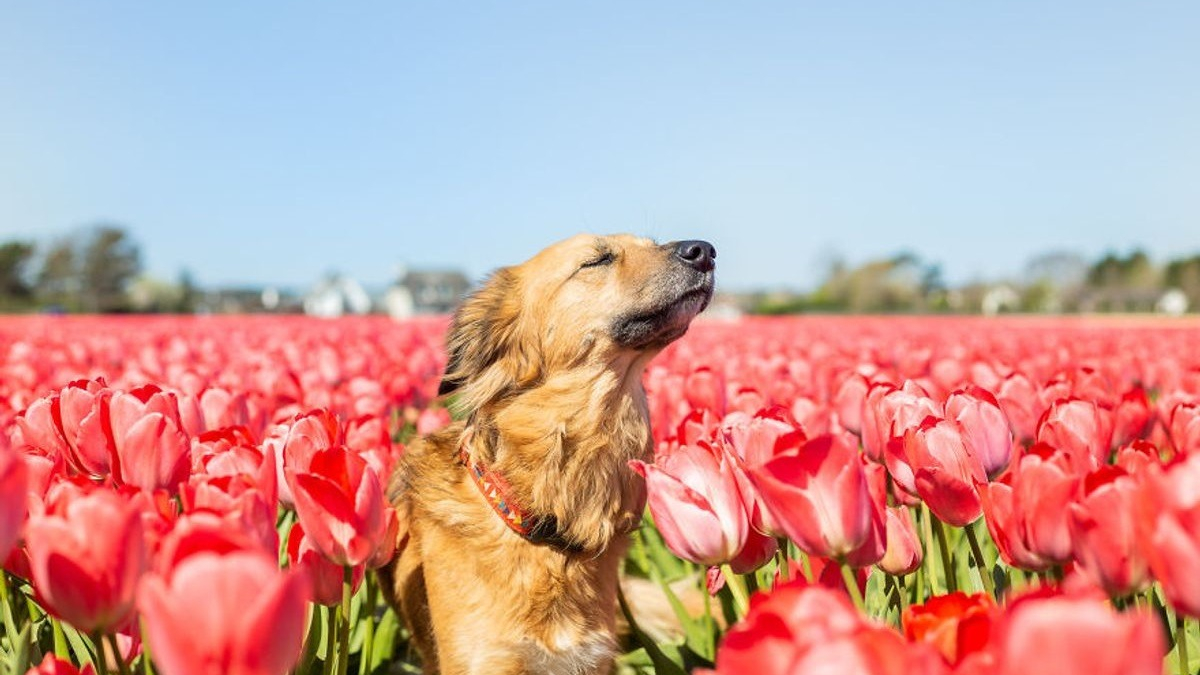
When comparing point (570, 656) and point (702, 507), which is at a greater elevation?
point (702, 507)

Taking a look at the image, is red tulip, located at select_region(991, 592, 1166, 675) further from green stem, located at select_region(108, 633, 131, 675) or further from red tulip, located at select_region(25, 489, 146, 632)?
green stem, located at select_region(108, 633, 131, 675)

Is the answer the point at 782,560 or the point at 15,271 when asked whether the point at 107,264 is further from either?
the point at 782,560

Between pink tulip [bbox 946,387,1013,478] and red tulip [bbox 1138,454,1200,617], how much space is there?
858mm

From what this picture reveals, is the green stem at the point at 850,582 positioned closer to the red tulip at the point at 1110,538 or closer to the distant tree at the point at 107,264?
the red tulip at the point at 1110,538

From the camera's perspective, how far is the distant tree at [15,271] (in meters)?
82.2

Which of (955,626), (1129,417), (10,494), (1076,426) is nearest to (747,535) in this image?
(955,626)

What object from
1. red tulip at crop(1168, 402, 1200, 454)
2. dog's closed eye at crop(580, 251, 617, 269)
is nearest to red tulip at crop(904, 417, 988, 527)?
red tulip at crop(1168, 402, 1200, 454)

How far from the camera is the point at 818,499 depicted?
1.54 metres

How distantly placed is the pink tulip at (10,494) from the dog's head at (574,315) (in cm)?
225

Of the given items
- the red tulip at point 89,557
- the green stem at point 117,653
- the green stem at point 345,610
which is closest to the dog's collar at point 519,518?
the green stem at point 345,610

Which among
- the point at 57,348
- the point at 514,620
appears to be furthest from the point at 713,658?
the point at 57,348

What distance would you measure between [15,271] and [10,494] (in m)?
98.9

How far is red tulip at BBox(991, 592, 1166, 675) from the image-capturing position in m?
0.91

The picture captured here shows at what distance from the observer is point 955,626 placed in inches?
43.4
